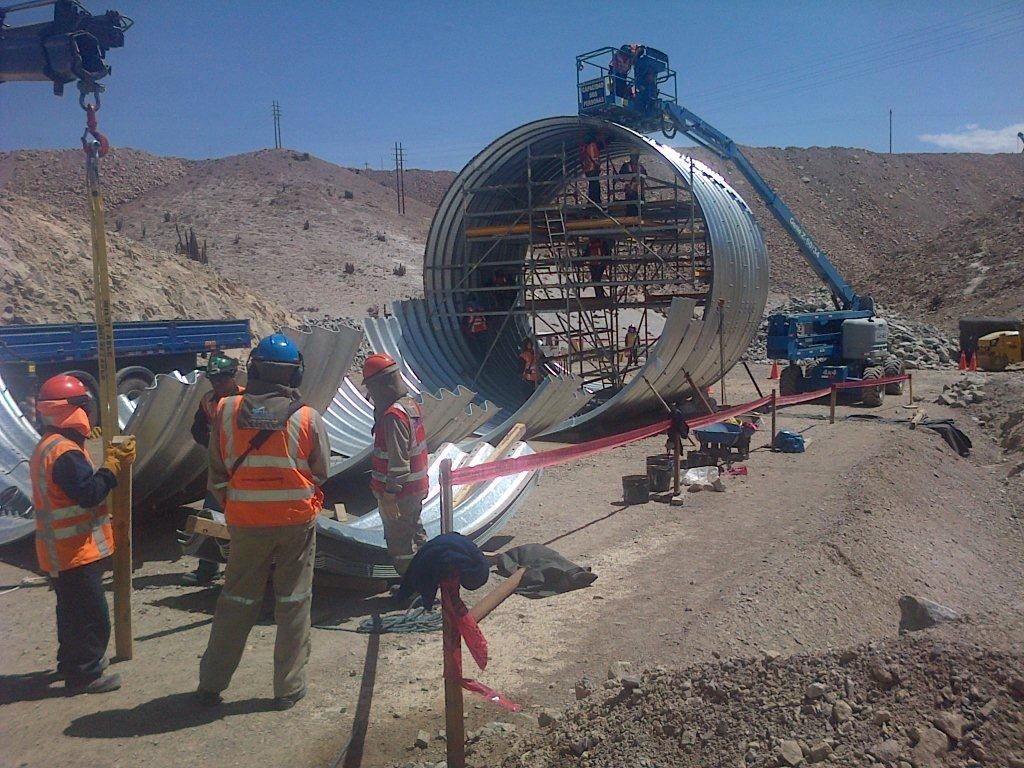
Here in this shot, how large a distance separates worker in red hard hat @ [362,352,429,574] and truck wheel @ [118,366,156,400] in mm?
10250

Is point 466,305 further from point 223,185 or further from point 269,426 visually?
point 223,185

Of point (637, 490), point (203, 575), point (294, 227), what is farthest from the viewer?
point (294, 227)

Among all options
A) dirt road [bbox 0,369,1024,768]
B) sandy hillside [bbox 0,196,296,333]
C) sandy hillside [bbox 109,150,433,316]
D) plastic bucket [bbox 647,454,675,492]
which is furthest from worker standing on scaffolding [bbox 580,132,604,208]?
sandy hillside [bbox 109,150,433,316]

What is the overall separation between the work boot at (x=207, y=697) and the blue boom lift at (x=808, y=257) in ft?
41.4

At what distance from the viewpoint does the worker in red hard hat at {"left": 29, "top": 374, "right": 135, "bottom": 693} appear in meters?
4.20

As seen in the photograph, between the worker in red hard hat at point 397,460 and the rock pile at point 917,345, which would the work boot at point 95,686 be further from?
the rock pile at point 917,345

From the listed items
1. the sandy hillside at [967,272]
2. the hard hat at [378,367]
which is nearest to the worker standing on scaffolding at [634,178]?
the hard hat at [378,367]

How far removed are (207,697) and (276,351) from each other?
5.71 feet

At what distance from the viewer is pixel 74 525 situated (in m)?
4.25

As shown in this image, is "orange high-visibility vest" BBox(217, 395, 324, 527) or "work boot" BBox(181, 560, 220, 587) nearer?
"orange high-visibility vest" BBox(217, 395, 324, 527)

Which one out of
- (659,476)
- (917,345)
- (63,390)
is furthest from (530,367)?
(917,345)

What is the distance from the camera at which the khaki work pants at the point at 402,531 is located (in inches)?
222

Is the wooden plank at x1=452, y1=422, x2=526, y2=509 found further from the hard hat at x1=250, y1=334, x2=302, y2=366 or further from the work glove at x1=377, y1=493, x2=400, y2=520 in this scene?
the hard hat at x1=250, y1=334, x2=302, y2=366

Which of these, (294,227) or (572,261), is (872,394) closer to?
A: (572,261)
